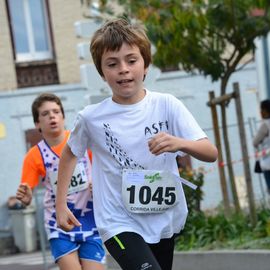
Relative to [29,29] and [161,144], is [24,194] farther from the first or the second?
[29,29]

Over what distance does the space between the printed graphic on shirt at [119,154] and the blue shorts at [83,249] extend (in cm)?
188

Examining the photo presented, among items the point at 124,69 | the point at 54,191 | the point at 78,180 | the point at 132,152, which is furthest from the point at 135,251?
the point at 54,191

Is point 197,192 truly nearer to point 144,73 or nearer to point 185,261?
point 185,261

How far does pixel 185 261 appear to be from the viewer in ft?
34.8

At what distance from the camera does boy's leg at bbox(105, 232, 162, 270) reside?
16.8ft

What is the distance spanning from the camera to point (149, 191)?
17.7 feet

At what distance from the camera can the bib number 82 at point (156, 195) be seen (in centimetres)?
536

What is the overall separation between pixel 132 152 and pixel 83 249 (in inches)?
78.2

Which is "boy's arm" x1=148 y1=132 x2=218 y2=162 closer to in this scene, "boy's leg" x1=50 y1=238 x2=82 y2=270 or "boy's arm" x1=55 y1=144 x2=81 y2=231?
"boy's arm" x1=55 y1=144 x2=81 y2=231

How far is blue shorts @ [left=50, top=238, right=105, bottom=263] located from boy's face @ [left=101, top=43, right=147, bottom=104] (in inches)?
80.2

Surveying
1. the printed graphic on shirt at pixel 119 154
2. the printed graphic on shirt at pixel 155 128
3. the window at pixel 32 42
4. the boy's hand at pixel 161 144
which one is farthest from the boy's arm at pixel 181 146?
the window at pixel 32 42

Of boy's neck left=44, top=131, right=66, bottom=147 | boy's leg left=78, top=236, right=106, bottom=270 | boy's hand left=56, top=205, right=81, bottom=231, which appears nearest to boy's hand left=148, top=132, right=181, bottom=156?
boy's hand left=56, top=205, right=81, bottom=231

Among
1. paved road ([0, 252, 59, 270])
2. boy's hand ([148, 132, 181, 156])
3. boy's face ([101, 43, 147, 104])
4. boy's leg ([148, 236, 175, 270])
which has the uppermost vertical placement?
boy's face ([101, 43, 147, 104])

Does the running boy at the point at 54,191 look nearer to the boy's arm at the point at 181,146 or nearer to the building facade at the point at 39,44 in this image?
the boy's arm at the point at 181,146
